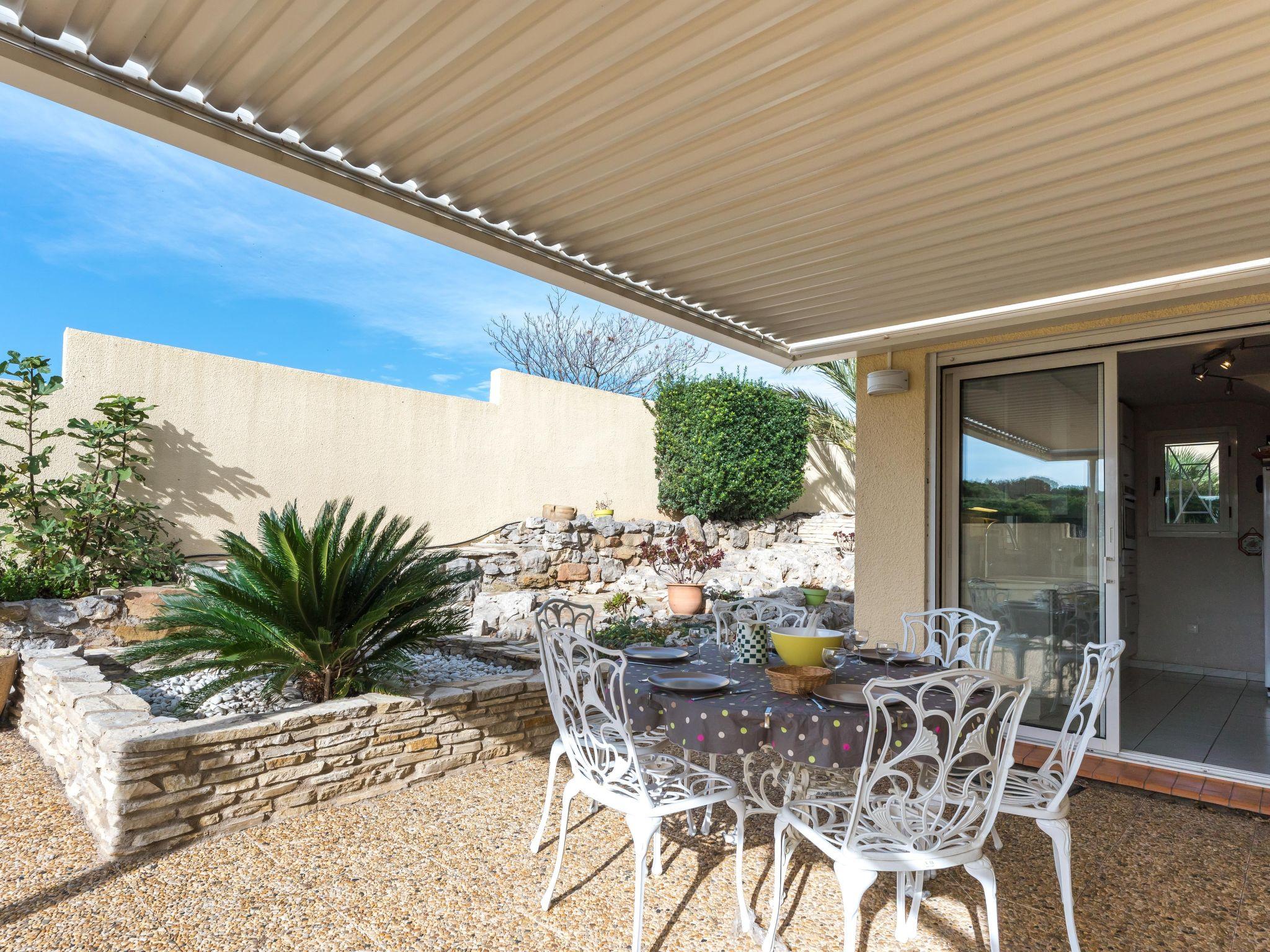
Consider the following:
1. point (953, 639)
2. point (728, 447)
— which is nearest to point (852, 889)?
point (953, 639)

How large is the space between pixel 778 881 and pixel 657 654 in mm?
960

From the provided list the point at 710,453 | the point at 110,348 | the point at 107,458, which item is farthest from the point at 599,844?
the point at 710,453

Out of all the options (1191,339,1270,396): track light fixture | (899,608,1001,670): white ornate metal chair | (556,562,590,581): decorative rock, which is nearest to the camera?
(899,608,1001,670): white ornate metal chair

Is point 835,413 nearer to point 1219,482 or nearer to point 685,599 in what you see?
point 685,599

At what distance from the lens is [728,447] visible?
35.8ft

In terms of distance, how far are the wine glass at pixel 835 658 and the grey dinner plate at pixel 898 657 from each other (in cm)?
7

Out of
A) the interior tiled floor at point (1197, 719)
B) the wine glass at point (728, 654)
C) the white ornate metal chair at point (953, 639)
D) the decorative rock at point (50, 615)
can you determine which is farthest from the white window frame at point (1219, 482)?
the decorative rock at point (50, 615)

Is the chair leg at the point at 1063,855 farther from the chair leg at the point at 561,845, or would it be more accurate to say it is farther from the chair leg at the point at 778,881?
the chair leg at the point at 561,845

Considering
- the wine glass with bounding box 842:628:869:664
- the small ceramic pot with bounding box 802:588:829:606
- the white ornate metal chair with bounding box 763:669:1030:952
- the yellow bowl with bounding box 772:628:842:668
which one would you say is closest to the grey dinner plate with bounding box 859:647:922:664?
the wine glass with bounding box 842:628:869:664

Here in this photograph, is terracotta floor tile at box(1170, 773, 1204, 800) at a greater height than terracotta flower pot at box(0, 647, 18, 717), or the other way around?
terracotta flower pot at box(0, 647, 18, 717)

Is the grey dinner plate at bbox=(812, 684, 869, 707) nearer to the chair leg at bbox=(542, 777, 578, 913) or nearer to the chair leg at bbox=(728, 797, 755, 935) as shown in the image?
the chair leg at bbox=(728, 797, 755, 935)

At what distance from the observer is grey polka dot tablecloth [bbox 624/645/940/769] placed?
2055 mm

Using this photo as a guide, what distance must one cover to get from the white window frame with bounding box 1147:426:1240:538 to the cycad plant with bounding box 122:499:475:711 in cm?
664

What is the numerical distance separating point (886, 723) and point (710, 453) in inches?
352
